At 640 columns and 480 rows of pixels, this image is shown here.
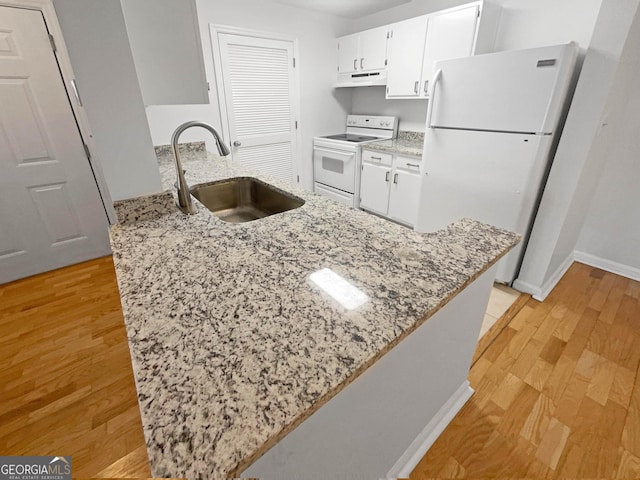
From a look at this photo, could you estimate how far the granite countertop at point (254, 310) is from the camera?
45 centimetres

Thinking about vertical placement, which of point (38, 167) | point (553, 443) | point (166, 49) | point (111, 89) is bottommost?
point (553, 443)

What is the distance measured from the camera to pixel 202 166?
7.16 ft

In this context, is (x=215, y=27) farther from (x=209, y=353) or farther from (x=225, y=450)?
(x=225, y=450)

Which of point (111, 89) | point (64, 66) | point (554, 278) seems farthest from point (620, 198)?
point (64, 66)

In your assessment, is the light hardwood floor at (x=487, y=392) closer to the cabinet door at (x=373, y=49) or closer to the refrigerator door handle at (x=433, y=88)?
the refrigerator door handle at (x=433, y=88)

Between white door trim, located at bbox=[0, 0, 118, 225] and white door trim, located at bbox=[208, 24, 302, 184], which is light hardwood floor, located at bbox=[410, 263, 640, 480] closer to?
white door trim, located at bbox=[0, 0, 118, 225]

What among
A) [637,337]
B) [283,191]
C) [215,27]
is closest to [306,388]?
[283,191]

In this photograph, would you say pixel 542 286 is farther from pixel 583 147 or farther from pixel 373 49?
pixel 373 49

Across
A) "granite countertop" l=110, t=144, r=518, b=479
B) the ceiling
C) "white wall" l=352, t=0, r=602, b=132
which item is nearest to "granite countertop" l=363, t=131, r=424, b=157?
"white wall" l=352, t=0, r=602, b=132

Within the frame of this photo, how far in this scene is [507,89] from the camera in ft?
6.04

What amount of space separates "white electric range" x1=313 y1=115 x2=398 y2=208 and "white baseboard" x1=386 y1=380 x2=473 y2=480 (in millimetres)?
2479

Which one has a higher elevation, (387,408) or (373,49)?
(373,49)

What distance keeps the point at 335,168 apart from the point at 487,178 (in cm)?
193

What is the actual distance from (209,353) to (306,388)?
204 millimetres
